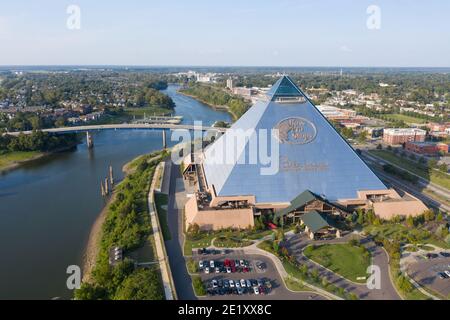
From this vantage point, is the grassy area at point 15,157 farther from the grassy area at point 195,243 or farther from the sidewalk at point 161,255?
the grassy area at point 195,243

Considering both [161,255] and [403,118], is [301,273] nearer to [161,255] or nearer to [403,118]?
[161,255]

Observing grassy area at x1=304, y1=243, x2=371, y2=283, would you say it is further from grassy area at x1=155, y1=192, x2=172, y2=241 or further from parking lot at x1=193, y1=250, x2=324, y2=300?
grassy area at x1=155, y1=192, x2=172, y2=241

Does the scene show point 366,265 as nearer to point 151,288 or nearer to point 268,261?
point 268,261

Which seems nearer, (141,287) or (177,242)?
(141,287)

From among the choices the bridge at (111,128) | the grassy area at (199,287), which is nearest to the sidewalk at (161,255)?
the grassy area at (199,287)

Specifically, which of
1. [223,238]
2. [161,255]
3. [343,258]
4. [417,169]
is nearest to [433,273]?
[343,258]

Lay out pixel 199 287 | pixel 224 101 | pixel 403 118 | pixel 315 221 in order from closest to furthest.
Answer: pixel 199 287, pixel 315 221, pixel 403 118, pixel 224 101

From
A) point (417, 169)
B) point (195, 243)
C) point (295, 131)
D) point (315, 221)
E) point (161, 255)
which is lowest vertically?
point (195, 243)

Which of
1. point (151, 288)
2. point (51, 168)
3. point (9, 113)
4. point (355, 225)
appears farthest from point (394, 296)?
point (9, 113)
